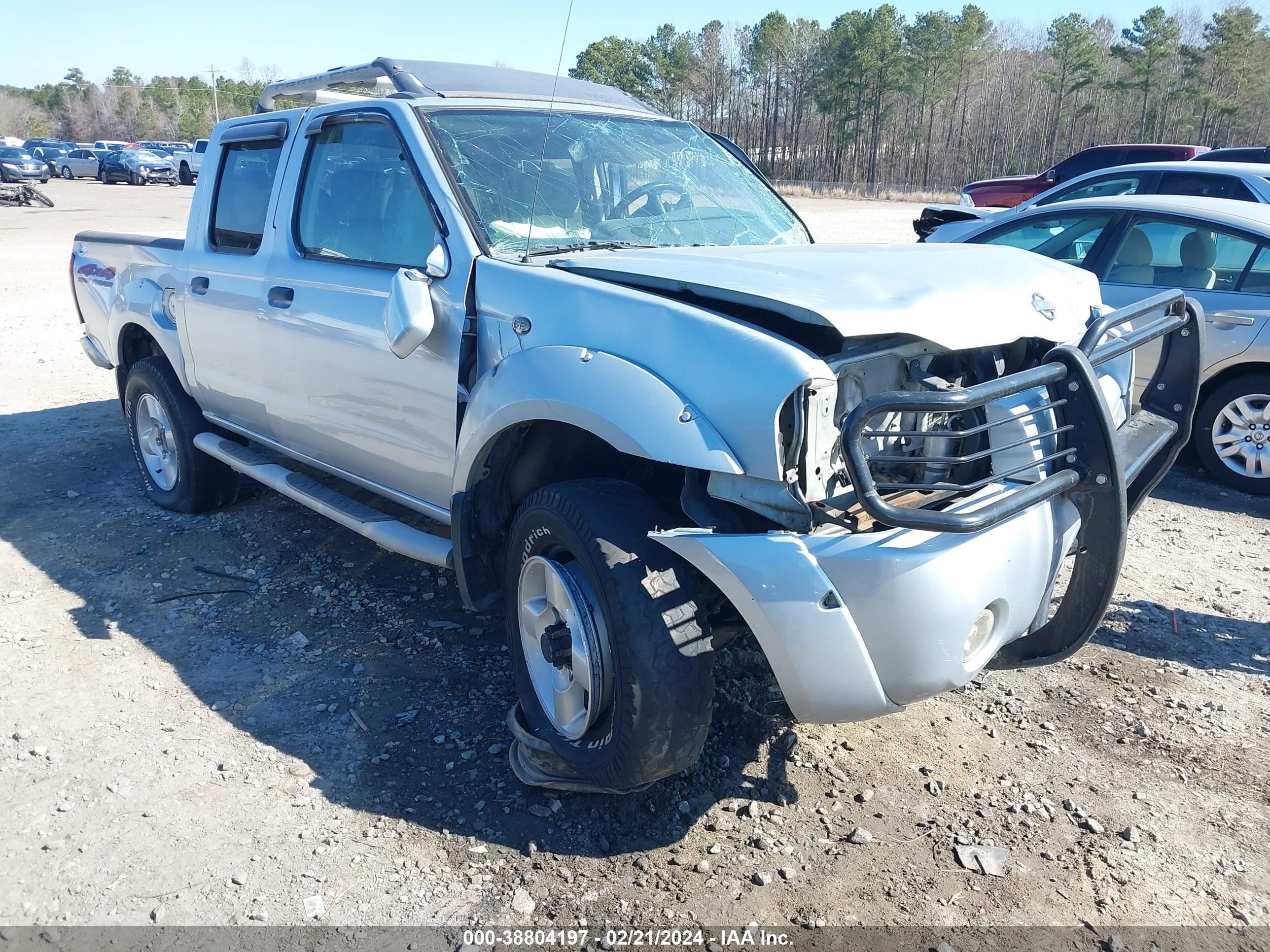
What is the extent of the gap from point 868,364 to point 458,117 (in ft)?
6.68

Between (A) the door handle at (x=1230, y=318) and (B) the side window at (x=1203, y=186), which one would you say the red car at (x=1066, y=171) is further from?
(A) the door handle at (x=1230, y=318)

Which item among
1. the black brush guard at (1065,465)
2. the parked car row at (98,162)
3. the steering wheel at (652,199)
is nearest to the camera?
the black brush guard at (1065,465)

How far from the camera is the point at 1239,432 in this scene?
584 cm

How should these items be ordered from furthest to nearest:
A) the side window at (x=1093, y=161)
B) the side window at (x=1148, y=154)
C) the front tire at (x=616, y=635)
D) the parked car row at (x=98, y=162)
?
the parked car row at (x=98, y=162) < the side window at (x=1093, y=161) < the side window at (x=1148, y=154) < the front tire at (x=616, y=635)

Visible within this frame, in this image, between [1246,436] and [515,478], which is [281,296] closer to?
[515,478]

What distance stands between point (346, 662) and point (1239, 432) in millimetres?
5258

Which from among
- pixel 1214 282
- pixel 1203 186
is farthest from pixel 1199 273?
pixel 1203 186

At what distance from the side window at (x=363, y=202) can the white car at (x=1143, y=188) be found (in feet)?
16.1

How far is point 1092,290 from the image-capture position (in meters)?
3.42

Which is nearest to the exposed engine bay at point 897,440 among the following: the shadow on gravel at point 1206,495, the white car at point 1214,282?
the white car at point 1214,282

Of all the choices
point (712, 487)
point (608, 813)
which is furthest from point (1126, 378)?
point (608, 813)

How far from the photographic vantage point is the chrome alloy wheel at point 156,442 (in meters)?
5.57

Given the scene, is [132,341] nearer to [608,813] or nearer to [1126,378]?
[608,813]

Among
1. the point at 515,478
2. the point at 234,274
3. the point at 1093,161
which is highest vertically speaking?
the point at 1093,161
